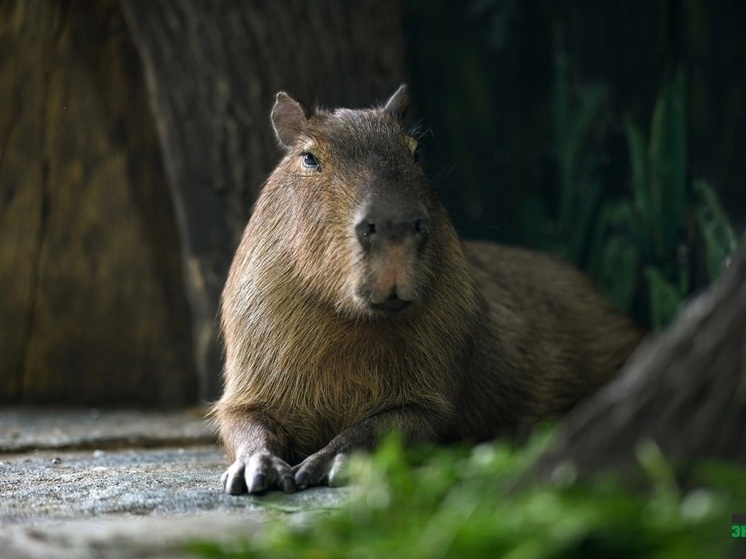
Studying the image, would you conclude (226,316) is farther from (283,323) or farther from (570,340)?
(570,340)

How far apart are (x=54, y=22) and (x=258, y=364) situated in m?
2.94

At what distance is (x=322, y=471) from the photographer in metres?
3.25

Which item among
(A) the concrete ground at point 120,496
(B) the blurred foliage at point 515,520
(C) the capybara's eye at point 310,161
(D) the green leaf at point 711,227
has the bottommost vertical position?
(A) the concrete ground at point 120,496

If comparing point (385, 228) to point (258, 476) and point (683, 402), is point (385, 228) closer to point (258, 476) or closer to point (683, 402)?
point (258, 476)

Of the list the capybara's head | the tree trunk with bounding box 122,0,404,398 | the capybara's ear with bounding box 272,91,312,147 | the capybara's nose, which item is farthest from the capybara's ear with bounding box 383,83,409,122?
the tree trunk with bounding box 122,0,404,398

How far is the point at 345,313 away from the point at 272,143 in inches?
73.9

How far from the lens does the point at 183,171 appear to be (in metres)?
5.41

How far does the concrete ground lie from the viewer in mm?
2334

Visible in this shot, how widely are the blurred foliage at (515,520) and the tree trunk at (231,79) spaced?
10.3 ft

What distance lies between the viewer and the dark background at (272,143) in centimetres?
532

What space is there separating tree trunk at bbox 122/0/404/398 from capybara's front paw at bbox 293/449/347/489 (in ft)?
7.44

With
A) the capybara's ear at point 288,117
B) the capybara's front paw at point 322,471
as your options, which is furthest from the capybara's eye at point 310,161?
the capybara's front paw at point 322,471

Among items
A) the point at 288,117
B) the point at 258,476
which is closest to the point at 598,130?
the point at 288,117

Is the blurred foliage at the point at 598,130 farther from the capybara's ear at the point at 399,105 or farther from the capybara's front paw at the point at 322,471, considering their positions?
the capybara's front paw at the point at 322,471
